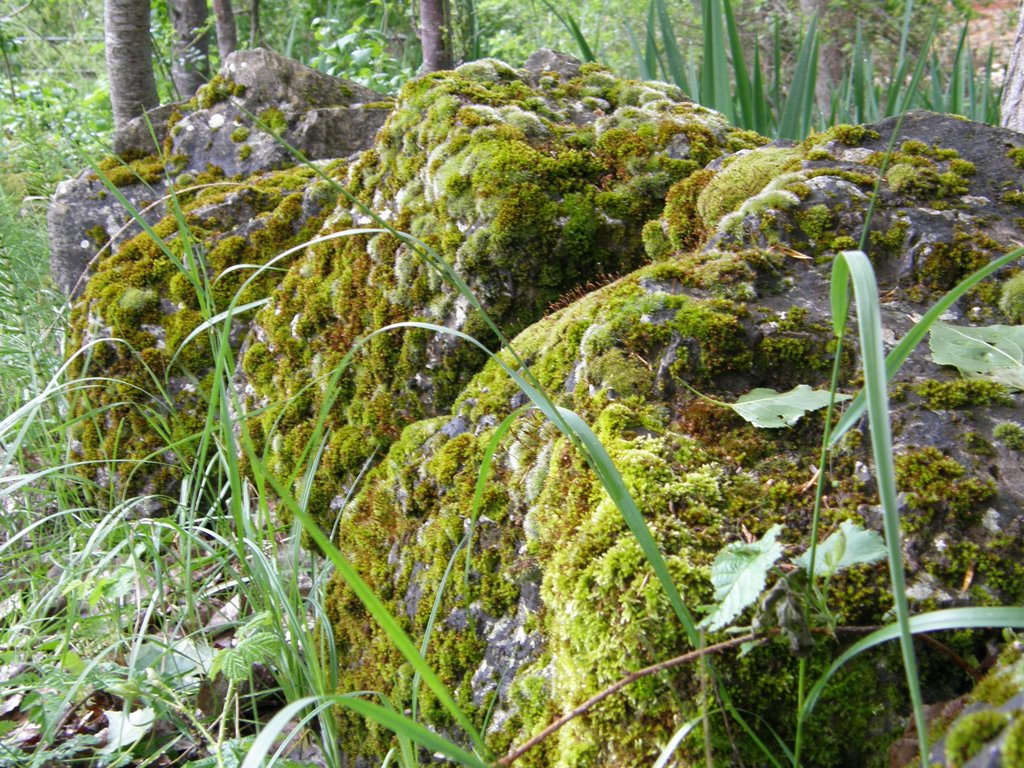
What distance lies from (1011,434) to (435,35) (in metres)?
3.52

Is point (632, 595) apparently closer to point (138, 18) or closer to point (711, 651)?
point (711, 651)

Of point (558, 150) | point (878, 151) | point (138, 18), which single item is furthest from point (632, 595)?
point (138, 18)

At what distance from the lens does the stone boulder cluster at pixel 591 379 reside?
1.07 m

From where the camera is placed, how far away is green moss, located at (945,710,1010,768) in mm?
729

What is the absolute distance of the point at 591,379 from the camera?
1479mm

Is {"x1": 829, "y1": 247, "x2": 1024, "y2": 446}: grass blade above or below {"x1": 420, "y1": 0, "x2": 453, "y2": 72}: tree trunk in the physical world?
below

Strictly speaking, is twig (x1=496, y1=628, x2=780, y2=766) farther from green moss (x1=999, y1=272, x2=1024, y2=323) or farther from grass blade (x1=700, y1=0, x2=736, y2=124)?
grass blade (x1=700, y1=0, x2=736, y2=124)

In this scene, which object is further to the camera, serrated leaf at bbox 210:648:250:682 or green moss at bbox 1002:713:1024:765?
serrated leaf at bbox 210:648:250:682

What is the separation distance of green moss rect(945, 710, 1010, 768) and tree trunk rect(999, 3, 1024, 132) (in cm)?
253

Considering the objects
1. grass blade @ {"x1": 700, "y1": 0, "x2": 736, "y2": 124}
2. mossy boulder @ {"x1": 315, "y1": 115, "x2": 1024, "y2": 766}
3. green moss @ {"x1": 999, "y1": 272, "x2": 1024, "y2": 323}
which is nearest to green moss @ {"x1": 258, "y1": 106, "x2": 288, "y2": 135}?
grass blade @ {"x1": 700, "y1": 0, "x2": 736, "y2": 124}

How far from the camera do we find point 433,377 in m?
2.14

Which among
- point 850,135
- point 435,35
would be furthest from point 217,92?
point 850,135

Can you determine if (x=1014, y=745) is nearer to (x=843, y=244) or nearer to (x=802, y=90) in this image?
(x=843, y=244)

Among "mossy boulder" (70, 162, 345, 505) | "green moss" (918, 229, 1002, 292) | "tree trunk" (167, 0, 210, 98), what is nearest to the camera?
"green moss" (918, 229, 1002, 292)
